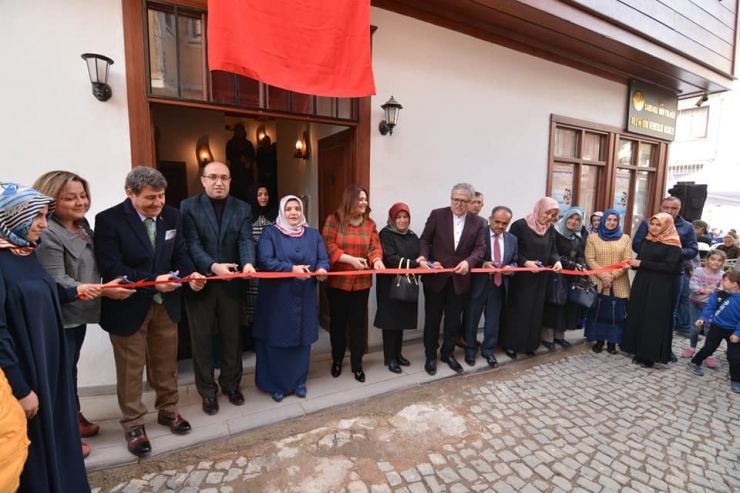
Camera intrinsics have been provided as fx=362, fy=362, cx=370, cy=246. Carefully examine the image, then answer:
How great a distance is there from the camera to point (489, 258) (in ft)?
13.4

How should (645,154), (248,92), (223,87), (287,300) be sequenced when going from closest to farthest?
(287,300) → (223,87) → (248,92) → (645,154)

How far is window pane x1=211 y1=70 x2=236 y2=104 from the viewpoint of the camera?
344cm

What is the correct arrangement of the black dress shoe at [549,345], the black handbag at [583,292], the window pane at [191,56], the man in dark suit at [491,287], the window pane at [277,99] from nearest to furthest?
1. the window pane at [191,56]
2. the window pane at [277,99]
3. the man in dark suit at [491,287]
4. the black handbag at [583,292]
5. the black dress shoe at [549,345]

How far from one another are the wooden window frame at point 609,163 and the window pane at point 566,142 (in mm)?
75

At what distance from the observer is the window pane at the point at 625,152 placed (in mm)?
6824

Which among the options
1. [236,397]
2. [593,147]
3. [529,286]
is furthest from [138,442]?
[593,147]

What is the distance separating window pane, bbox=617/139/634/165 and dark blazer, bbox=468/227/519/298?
14.0ft

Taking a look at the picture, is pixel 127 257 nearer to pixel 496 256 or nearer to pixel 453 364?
pixel 453 364

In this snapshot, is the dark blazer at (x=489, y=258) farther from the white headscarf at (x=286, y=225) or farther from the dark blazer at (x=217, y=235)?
the dark blazer at (x=217, y=235)

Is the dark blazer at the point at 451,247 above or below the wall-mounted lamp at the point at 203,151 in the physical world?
below

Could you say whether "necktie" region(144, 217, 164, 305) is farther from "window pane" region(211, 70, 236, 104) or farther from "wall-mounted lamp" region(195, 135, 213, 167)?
"wall-mounted lamp" region(195, 135, 213, 167)

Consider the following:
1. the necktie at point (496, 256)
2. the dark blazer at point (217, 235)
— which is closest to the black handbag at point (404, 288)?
the necktie at point (496, 256)

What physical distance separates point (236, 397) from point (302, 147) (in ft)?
12.4

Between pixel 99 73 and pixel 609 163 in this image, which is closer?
pixel 99 73
